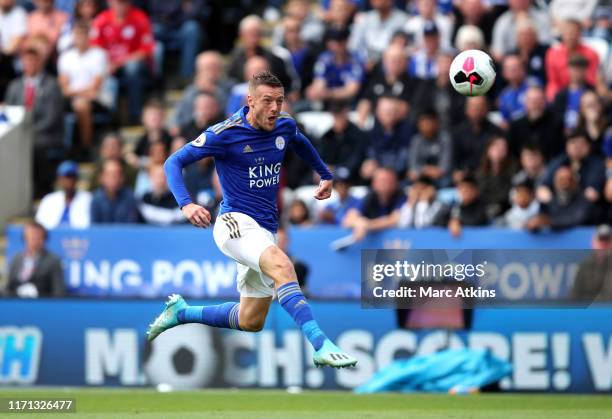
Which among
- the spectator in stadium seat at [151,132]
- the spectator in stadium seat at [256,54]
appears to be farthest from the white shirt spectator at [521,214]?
the spectator in stadium seat at [151,132]

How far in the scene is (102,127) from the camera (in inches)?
805

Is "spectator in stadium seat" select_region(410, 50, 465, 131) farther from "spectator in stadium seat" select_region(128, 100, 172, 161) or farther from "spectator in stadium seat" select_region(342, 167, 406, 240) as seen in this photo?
"spectator in stadium seat" select_region(128, 100, 172, 161)

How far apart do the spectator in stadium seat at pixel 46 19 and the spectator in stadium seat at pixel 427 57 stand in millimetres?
5834

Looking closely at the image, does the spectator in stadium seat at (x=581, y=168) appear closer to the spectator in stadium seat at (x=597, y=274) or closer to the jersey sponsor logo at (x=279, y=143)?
the spectator in stadium seat at (x=597, y=274)

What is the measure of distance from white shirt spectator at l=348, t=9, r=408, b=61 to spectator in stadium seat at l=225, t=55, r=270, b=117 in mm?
1421

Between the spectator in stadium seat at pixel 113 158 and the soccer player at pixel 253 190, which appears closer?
the soccer player at pixel 253 190

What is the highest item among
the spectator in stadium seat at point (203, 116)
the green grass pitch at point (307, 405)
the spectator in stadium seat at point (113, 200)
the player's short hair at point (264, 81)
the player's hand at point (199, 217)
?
the spectator in stadium seat at point (203, 116)

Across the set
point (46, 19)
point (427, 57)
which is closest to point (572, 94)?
point (427, 57)

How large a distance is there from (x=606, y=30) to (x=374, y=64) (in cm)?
312

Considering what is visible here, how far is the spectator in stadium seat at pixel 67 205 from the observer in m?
18.5

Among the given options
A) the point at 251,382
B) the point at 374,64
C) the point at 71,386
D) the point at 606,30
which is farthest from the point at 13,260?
the point at 606,30

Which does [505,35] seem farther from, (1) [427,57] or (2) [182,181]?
(2) [182,181]

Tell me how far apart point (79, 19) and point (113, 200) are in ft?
13.4

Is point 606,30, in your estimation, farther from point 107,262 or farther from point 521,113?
point 107,262
